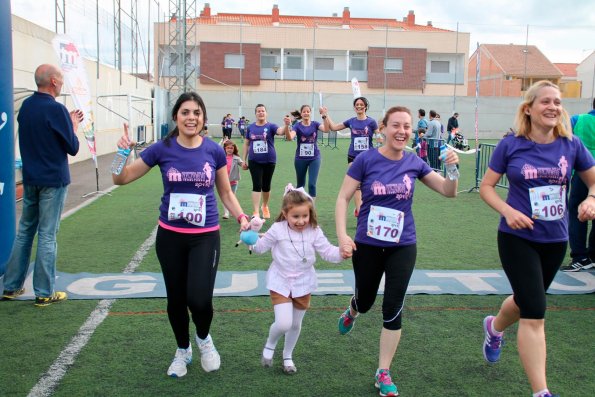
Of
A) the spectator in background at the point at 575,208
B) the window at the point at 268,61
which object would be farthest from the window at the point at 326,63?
the spectator in background at the point at 575,208

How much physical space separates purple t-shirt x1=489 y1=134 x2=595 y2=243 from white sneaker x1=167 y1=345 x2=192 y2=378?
2.32 m

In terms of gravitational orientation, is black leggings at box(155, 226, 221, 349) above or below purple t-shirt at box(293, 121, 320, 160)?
below

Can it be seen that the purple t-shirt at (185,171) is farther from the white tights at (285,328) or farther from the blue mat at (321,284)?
the blue mat at (321,284)

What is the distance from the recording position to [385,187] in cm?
434

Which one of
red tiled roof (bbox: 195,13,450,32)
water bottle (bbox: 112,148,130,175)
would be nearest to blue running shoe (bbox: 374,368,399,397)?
water bottle (bbox: 112,148,130,175)

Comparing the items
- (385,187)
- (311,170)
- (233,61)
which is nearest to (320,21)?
(233,61)

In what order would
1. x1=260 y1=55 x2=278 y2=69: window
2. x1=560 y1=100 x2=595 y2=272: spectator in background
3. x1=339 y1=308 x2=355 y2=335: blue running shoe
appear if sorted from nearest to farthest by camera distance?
x1=339 y1=308 x2=355 y2=335: blue running shoe
x1=560 y1=100 x2=595 y2=272: spectator in background
x1=260 y1=55 x2=278 y2=69: window

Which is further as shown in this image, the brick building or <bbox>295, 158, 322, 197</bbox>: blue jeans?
the brick building

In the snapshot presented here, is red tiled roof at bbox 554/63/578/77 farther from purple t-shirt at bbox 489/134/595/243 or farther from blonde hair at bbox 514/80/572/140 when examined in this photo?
purple t-shirt at bbox 489/134/595/243

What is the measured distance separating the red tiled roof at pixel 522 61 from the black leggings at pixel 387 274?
52.9 meters

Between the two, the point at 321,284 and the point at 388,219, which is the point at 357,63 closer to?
the point at 321,284

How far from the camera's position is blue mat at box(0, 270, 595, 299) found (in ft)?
20.8

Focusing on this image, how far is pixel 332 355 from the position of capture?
188 inches

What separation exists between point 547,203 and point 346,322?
70.0 inches
